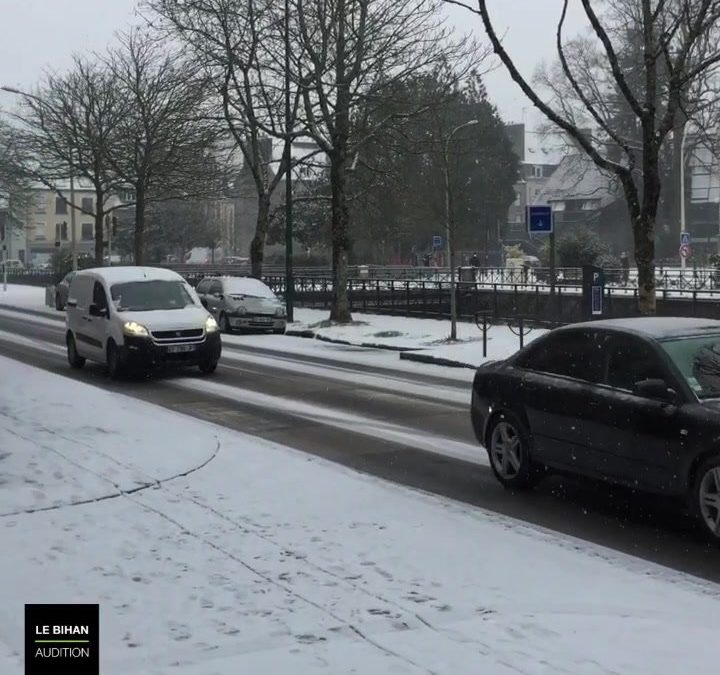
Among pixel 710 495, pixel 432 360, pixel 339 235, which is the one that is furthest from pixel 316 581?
pixel 339 235

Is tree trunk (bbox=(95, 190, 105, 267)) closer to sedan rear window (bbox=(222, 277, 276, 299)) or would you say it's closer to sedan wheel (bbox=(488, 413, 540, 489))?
sedan rear window (bbox=(222, 277, 276, 299))

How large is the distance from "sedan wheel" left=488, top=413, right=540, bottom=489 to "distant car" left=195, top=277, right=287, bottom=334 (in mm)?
19576

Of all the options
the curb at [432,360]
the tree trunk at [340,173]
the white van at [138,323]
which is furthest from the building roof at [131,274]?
the tree trunk at [340,173]

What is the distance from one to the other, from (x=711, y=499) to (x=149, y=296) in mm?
12673

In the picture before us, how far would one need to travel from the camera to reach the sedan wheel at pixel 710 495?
22.0ft

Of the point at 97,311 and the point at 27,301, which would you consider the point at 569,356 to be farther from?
the point at 27,301

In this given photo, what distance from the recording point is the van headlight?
16.8 m

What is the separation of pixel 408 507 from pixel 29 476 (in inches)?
125

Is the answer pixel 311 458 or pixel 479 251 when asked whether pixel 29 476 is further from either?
pixel 479 251

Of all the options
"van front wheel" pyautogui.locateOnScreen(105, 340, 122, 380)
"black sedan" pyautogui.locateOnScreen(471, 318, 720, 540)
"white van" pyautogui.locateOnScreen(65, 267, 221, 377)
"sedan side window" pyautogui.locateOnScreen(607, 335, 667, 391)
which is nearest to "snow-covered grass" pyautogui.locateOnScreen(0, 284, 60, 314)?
"white van" pyautogui.locateOnScreen(65, 267, 221, 377)

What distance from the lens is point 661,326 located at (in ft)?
26.0

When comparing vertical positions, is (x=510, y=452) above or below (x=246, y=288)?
below

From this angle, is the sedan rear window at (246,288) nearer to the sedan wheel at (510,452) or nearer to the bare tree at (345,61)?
the bare tree at (345,61)

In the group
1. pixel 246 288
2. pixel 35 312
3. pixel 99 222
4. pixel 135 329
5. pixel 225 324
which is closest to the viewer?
pixel 135 329
